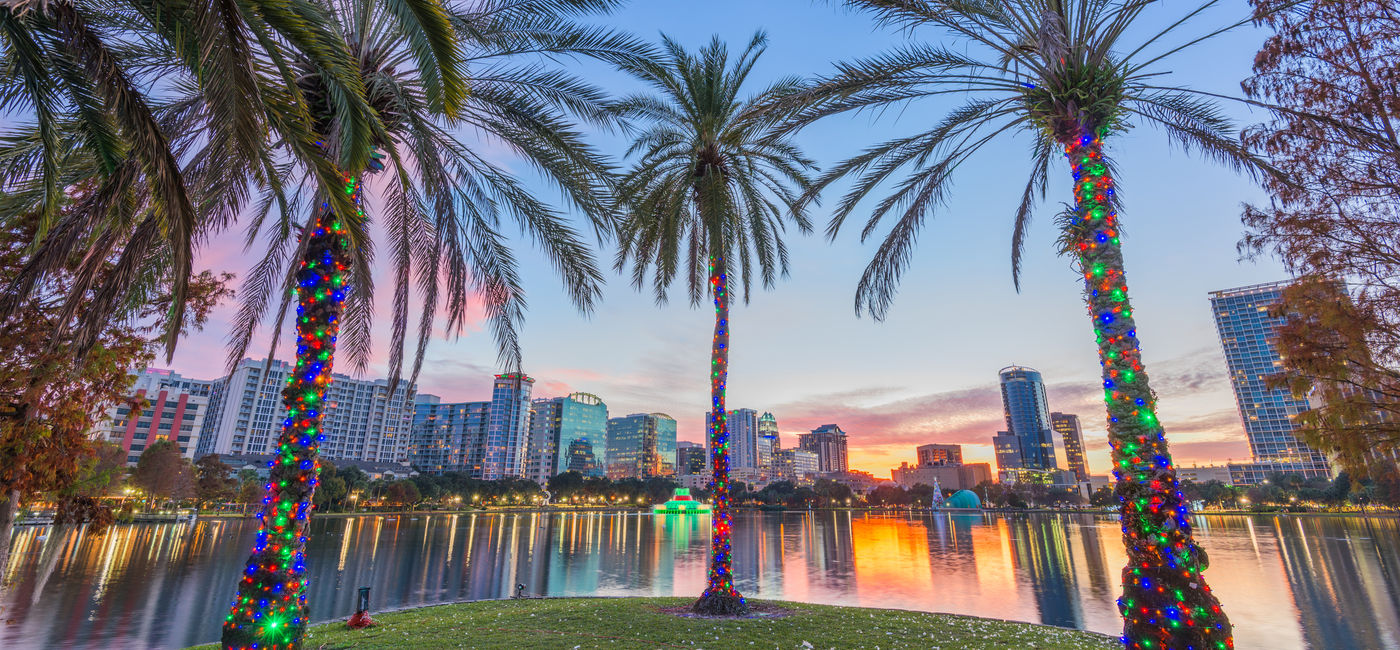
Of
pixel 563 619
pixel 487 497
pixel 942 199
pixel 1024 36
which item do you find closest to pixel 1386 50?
pixel 1024 36

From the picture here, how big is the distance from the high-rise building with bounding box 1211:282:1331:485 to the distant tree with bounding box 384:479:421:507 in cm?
10863

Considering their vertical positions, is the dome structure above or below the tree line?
below

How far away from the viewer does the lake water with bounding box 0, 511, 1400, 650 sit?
13.3 meters

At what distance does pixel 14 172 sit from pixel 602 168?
22.4ft

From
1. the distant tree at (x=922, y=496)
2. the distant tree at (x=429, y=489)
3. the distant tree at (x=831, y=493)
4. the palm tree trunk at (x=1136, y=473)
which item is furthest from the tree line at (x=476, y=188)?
the distant tree at (x=922, y=496)

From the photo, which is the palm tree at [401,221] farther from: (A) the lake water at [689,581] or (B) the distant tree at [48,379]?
(A) the lake water at [689,581]

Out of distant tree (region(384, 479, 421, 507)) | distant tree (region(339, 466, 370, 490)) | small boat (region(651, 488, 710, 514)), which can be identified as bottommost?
small boat (region(651, 488, 710, 514))

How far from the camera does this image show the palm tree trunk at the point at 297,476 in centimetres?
654

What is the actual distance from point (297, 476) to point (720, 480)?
24.7ft

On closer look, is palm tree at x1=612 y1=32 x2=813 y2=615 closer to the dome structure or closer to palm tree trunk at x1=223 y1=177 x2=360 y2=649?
palm tree trunk at x1=223 y1=177 x2=360 y2=649

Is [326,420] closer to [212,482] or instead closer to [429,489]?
[429,489]

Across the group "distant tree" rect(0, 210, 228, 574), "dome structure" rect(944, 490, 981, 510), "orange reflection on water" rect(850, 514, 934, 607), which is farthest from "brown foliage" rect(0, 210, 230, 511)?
"dome structure" rect(944, 490, 981, 510)

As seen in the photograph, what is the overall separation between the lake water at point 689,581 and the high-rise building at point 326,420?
103960 millimetres

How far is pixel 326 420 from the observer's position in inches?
6078
